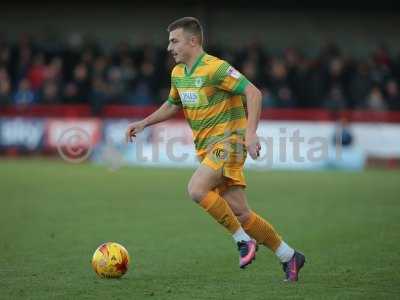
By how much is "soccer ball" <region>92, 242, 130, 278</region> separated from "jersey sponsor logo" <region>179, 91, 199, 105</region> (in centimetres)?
135

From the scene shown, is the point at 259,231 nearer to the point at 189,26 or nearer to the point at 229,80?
the point at 229,80

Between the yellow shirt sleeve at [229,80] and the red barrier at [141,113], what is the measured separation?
14255 mm

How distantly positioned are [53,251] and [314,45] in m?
19.8

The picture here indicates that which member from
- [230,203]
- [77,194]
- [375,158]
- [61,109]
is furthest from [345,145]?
[230,203]

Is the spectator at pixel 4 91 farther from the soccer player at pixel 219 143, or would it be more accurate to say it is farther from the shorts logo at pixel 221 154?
the shorts logo at pixel 221 154

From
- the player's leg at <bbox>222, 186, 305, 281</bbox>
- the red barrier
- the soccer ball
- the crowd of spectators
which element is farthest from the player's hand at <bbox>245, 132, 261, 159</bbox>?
the crowd of spectators

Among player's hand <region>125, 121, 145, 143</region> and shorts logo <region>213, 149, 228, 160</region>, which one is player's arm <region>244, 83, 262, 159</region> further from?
player's hand <region>125, 121, 145, 143</region>

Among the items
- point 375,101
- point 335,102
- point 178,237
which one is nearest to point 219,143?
point 178,237

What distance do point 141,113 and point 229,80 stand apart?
14.8 m

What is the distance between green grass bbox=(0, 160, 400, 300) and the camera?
6.80 metres

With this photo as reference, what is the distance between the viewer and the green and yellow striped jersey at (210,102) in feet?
23.3

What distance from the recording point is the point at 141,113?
21.7m

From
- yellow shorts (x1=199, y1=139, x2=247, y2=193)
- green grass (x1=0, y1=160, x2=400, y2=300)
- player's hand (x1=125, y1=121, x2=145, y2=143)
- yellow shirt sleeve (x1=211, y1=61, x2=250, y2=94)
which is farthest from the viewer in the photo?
player's hand (x1=125, y1=121, x2=145, y2=143)

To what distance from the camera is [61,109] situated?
21.8 metres
